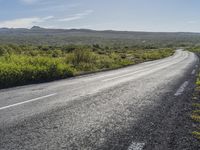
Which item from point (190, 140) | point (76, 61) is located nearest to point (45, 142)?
point (190, 140)

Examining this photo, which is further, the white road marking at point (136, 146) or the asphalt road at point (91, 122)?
the asphalt road at point (91, 122)

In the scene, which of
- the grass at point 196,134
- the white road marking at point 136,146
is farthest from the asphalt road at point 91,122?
the grass at point 196,134

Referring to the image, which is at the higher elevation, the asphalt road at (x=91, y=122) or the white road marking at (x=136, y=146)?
the white road marking at (x=136, y=146)

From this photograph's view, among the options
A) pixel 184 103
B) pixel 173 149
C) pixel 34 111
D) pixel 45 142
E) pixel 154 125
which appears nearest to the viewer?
pixel 173 149

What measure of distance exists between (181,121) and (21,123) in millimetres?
3071

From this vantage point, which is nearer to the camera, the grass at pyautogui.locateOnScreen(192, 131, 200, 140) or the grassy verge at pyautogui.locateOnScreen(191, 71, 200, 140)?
the grass at pyautogui.locateOnScreen(192, 131, 200, 140)

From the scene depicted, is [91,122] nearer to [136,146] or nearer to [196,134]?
[136,146]

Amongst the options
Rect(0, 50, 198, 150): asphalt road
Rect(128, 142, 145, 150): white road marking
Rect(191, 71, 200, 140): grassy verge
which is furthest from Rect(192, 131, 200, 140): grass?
Rect(128, 142, 145, 150): white road marking

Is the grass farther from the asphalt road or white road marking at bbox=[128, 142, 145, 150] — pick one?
white road marking at bbox=[128, 142, 145, 150]

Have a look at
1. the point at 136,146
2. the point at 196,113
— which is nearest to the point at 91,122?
the point at 136,146

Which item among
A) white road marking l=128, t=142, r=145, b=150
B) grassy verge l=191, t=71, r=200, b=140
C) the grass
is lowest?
grassy verge l=191, t=71, r=200, b=140

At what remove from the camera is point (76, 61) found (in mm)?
23750

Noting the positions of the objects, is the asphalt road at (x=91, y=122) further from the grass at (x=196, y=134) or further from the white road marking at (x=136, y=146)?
the grass at (x=196, y=134)

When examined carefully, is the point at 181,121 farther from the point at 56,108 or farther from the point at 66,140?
the point at 56,108
